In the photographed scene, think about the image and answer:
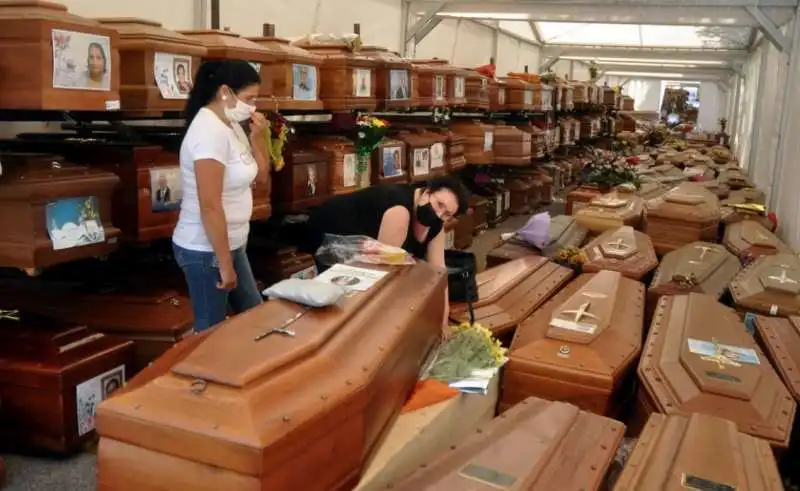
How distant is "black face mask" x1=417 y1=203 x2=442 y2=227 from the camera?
3.11m

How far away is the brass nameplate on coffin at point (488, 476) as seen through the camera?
1837mm

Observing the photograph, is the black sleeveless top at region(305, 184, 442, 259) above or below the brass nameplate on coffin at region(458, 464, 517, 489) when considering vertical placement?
above

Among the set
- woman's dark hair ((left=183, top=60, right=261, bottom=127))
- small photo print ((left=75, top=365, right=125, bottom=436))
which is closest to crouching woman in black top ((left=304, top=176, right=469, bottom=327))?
woman's dark hair ((left=183, top=60, right=261, bottom=127))

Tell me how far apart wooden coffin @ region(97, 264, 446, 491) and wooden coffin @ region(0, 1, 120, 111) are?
111 cm

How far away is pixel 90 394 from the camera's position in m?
2.92

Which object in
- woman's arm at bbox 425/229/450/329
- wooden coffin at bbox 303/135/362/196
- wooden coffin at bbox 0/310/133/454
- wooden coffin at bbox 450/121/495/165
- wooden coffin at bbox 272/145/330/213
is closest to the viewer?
wooden coffin at bbox 0/310/133/454

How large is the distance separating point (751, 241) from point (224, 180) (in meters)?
4.09

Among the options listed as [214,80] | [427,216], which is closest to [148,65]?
[214,80]

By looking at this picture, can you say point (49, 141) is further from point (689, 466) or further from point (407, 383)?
point (689, 466)

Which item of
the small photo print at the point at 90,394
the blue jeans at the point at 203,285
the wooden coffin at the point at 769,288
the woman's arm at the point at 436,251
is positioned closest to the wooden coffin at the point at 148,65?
the blue jeans at the point at 203,285

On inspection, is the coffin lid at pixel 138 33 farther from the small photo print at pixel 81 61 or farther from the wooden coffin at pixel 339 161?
the wooden coffin at pixel 339 161

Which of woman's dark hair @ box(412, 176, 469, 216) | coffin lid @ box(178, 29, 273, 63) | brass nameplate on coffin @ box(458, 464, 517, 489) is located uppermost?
coffin lid @ box(178, 29, 273, 63)

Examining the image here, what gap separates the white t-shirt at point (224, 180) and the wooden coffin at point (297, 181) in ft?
3.22

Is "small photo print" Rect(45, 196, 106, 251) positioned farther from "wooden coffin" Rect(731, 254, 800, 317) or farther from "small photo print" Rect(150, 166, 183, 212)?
"wooden coffin" Rect(731, 254, 800, 317)
